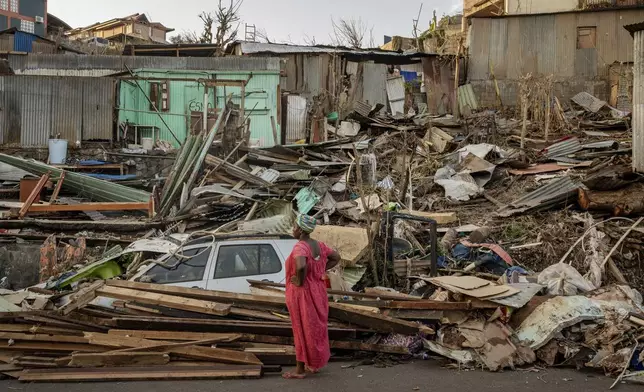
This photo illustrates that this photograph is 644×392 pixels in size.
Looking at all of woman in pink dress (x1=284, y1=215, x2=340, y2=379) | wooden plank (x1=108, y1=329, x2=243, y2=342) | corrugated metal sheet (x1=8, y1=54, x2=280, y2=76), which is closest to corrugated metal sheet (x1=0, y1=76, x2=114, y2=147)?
corrugated metal sheet (x1=8, y1=54, x2=280, y2=76)

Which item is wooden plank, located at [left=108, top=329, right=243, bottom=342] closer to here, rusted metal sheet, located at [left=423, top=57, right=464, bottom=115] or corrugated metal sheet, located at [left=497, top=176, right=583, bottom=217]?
corrugated metal sheet, located at [left=497, top=176, right=583, bottom=217]

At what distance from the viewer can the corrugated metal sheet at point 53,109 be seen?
1878 centimetres

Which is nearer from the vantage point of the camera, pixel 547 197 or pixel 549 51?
pixel 547 197

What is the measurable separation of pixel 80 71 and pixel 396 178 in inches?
478

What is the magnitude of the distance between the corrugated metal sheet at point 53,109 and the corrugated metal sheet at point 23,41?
1076 cm

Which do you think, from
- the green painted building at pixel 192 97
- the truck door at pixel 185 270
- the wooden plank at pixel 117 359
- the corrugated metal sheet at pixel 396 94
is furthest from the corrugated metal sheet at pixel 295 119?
the wooden plank at pixel 117 359

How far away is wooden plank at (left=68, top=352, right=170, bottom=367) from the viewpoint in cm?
632

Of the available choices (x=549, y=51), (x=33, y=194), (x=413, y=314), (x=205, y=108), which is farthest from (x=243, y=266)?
(x=549, y=51)

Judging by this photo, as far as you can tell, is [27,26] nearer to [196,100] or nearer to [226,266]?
[196,100]

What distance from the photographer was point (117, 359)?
6355 mm

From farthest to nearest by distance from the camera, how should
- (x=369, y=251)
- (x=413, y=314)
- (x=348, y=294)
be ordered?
(x=369, y=251) < (x=348, y=294) < (x=413, y=314)

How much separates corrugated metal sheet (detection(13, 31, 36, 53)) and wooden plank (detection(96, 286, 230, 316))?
24984 mm

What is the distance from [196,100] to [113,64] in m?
3.26

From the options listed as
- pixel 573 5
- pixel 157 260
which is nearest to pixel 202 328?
pixel 157 260
